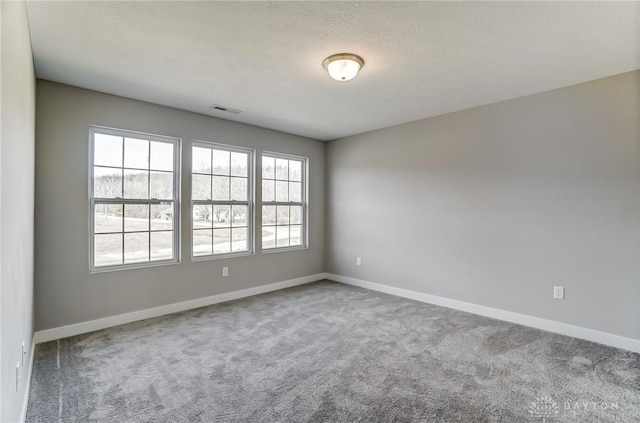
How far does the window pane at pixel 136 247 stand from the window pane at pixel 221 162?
1.25 m

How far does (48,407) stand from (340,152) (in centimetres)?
472

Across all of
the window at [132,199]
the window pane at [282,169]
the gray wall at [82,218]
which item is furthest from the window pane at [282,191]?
the window at [132,199]

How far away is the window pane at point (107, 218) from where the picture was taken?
340 cm

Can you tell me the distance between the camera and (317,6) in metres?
1.97

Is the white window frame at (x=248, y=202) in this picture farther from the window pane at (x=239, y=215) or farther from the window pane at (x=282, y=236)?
the window pane at (x=282, y=236)

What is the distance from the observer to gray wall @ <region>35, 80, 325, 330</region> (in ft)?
9.97

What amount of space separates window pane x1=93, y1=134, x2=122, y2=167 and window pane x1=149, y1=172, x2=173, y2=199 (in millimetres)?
386

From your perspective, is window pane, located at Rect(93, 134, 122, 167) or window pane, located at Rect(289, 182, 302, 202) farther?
window pane, located at Rect(289, 182, 302, 202)

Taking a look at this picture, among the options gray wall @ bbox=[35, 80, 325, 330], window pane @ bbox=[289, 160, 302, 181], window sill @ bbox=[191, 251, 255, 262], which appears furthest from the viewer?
window pane @ bbox=[289, 160, 302, 181]

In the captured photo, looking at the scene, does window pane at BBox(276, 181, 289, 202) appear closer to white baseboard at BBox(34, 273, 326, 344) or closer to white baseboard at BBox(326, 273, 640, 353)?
white baseboard at BBox(34, 273, 326, 344)

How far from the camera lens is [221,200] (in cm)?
443

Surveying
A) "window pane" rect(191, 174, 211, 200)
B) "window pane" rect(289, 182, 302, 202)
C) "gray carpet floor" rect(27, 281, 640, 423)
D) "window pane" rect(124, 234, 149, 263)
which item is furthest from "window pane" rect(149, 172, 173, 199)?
"window pane" rect(289, 182, 302, 202)

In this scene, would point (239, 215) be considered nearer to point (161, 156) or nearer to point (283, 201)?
point (283, 201)

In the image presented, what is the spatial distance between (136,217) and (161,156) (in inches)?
31.6
